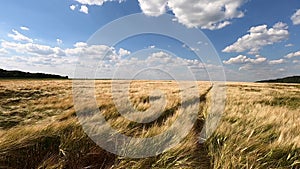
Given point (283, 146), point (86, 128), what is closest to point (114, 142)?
point (86, 128)

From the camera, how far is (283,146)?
143 inches

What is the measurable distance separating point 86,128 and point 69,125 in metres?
0.34

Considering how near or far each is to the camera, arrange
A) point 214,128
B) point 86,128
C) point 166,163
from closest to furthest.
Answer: point 166,163 → point 86,128 → point 214,128

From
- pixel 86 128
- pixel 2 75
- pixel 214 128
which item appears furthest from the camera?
pixel 2 75

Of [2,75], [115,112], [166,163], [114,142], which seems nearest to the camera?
[166,163]

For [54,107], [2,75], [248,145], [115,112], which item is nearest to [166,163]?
[248,145]

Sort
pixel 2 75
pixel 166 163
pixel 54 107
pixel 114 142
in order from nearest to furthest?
pixel 166 163 → pixel 114 142 → pixel 54 107 → pixel 2 75

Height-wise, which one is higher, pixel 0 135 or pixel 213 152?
pixel 0 135

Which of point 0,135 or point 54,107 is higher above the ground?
point 0,135

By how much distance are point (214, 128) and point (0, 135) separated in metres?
3.49

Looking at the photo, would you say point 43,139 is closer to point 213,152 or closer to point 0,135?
point 0,135

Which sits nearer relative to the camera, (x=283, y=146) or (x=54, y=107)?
(x=283, y=146)

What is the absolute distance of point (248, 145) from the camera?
141 inches

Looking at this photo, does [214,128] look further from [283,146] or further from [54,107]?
[54,107]
